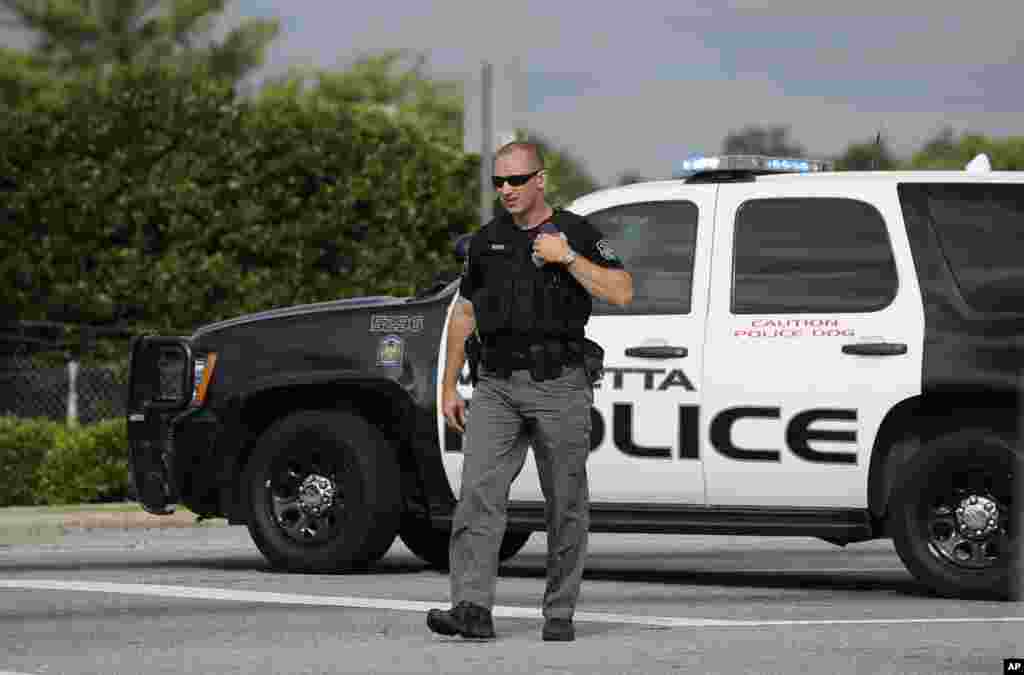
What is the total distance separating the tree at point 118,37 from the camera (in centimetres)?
4762

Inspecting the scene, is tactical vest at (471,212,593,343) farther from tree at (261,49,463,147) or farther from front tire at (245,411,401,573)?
tree at (261,49,463,147)

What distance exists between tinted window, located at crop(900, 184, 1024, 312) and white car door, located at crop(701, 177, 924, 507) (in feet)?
0.63

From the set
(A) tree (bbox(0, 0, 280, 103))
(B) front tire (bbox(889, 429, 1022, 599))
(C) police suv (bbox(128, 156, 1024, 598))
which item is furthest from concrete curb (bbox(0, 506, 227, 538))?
(A) tree (bbox(0, 0, 280, 103))

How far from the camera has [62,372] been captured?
66.7 ft

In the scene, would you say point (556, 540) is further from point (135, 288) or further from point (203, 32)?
point (203, 32)

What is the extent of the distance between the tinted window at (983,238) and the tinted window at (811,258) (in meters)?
0.26

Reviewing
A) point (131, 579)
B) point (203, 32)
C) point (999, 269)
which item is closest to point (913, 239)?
point (999, 269)

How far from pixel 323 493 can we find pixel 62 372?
33.4 feet

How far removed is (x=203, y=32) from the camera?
50.7 meters

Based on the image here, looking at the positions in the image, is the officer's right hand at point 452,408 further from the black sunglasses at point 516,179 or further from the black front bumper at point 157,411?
the black front bumper at point 157,411

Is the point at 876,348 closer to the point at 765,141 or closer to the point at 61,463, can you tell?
the point at 61,463

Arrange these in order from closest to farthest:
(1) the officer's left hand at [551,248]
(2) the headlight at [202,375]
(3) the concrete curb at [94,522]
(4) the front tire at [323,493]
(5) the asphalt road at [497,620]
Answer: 1. (5) the asphalt road at [497,620]
2. (1) the officer's left hand at [551,248]
3. (4) the front tire at [323,493]
4. (2) the headlight at [202,375]
5. (3) the concrete curb at [94,522]

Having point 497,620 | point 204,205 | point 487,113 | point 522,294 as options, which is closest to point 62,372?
point 204,205

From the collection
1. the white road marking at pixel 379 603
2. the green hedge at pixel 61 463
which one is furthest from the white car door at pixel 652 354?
the green hedge at pixel 61 463
